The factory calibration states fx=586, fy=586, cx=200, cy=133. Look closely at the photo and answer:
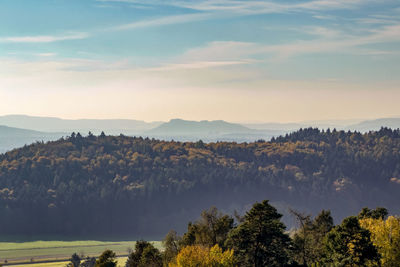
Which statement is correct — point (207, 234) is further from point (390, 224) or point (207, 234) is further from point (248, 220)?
point (390, 224)

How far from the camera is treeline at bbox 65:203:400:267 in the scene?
82.4 m

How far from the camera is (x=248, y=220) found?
98000 millimetres

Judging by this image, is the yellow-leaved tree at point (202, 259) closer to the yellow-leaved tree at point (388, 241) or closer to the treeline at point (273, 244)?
the treeline at point (273, 244)

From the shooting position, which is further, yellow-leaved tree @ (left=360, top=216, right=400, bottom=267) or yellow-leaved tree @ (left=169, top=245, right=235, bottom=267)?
yellow-leaved tree @ (left=360, top=216, right=400, bottom=267)

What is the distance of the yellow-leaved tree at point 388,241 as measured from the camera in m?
88.0

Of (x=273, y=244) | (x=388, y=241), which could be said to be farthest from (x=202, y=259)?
(x=388, y=241)

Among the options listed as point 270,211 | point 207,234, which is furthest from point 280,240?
point 207,234

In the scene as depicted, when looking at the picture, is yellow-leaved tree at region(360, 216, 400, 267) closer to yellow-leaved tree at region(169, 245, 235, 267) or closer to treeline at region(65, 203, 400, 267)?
treeline at region(65, 203, 400, 267)

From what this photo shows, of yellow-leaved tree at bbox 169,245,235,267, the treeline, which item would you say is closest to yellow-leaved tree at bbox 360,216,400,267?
the treeline

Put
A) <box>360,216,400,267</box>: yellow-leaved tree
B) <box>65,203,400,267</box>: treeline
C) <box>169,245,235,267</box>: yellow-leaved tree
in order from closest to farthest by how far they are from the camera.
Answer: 1. <box>65,203,400,267</box>: treeline
2. <box>169,245,235,267</box>: yellow-leaved tree
3. <box>360,216,400,267</box>: yellow-leaved tree

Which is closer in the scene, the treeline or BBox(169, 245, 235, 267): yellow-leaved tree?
the treeline

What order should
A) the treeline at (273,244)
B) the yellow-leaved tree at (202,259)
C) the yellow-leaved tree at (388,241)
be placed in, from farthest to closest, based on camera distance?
the yellow-leaved tree at (388,241) < the yellow-leaved tree at (202,259) < the treeline at (273,244)


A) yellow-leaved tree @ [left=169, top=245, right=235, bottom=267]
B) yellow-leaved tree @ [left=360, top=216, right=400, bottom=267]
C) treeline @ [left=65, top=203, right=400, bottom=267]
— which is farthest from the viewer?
yellow-leaved tree @ [left=360, top=216, right=400, bottom=267]

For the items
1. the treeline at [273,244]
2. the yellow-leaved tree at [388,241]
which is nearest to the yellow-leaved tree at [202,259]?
the treeline at [273,244]
